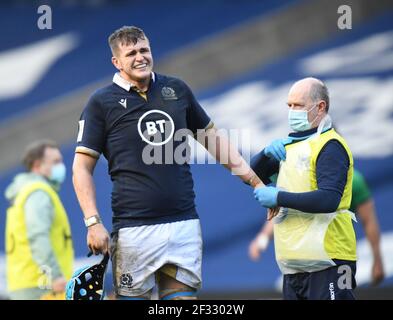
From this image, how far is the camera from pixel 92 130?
5.81 m

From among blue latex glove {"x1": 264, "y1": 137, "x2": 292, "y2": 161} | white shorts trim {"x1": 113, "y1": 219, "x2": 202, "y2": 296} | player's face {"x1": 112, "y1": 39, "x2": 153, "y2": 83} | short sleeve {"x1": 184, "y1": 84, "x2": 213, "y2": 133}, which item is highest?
player's face {"x1": 112, "y1": 39, "x2": 153, "y2": 83}

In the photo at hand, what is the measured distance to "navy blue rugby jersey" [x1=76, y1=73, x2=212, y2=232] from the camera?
18.9 feet

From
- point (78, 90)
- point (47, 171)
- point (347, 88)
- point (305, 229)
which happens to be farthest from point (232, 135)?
point (305, 229)

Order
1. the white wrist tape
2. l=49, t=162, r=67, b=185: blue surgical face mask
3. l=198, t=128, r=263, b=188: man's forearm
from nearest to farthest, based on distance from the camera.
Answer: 1. l=198, t=128, r=263, b=188: man's forearm
2. the white wrist tape
3. l=49, t=162, r=67, b=185: blue surgical face mask

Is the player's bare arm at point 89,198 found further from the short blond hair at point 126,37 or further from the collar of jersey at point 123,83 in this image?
the short blond hair at point 126,37

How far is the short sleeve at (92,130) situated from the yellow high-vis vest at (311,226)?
3.69 ft

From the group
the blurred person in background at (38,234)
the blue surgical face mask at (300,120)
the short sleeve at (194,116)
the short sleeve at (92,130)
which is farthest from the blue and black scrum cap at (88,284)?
the blurred person in background at (38,234)

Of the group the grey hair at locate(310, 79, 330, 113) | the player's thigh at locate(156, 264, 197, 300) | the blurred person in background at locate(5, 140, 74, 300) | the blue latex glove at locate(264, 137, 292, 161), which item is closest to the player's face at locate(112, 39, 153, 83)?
the blue latex glove at locate(264, 137, 292, 161)

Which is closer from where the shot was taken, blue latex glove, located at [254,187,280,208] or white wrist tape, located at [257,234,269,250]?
blue latex glove, located at [254,187,280,208]

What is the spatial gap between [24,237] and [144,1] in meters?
4.93

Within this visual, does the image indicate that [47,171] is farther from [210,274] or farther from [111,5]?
[111,5]

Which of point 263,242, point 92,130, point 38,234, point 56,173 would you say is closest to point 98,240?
point 92,130

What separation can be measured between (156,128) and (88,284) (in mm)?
992

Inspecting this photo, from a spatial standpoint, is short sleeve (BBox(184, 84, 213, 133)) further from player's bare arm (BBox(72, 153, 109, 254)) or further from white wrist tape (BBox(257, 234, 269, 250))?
white wrist tape (BBox(257, 234, 269, 250))
